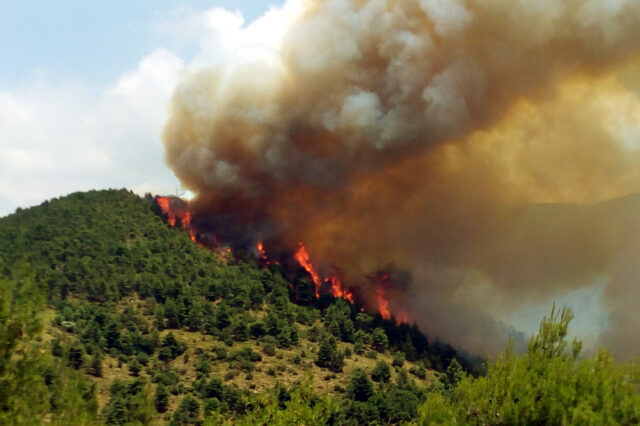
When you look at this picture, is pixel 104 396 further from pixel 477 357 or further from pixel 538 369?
pixel 477 357

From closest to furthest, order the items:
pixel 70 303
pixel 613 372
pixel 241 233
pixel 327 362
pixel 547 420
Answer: pixel 547 420 < pixel 613 372 < pixel 327 362 < pixel 70 303 < pixel 241 233

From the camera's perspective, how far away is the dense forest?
23453 mm

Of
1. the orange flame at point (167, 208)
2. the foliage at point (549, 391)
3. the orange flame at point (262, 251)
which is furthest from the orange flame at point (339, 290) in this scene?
the foliage at point (549, 391)

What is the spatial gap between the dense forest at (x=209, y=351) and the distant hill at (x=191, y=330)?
276 mm

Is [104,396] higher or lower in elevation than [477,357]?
lower

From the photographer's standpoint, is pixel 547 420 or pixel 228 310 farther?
pixel 228 310

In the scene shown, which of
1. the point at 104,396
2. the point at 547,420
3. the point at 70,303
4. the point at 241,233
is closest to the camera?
the point at 547,420

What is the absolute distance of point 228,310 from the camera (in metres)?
Result: 87.4

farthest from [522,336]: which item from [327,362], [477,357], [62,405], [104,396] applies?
[62,405]

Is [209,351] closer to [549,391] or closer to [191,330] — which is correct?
[191,330]

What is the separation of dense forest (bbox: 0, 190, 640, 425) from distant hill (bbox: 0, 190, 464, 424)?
0.28 meters

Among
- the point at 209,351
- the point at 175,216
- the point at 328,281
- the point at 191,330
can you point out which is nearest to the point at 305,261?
the point at 328,281

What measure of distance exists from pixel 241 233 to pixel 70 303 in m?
39.2

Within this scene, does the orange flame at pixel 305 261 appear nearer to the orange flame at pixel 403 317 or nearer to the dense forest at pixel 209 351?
the dense forest at pixel 209 351
